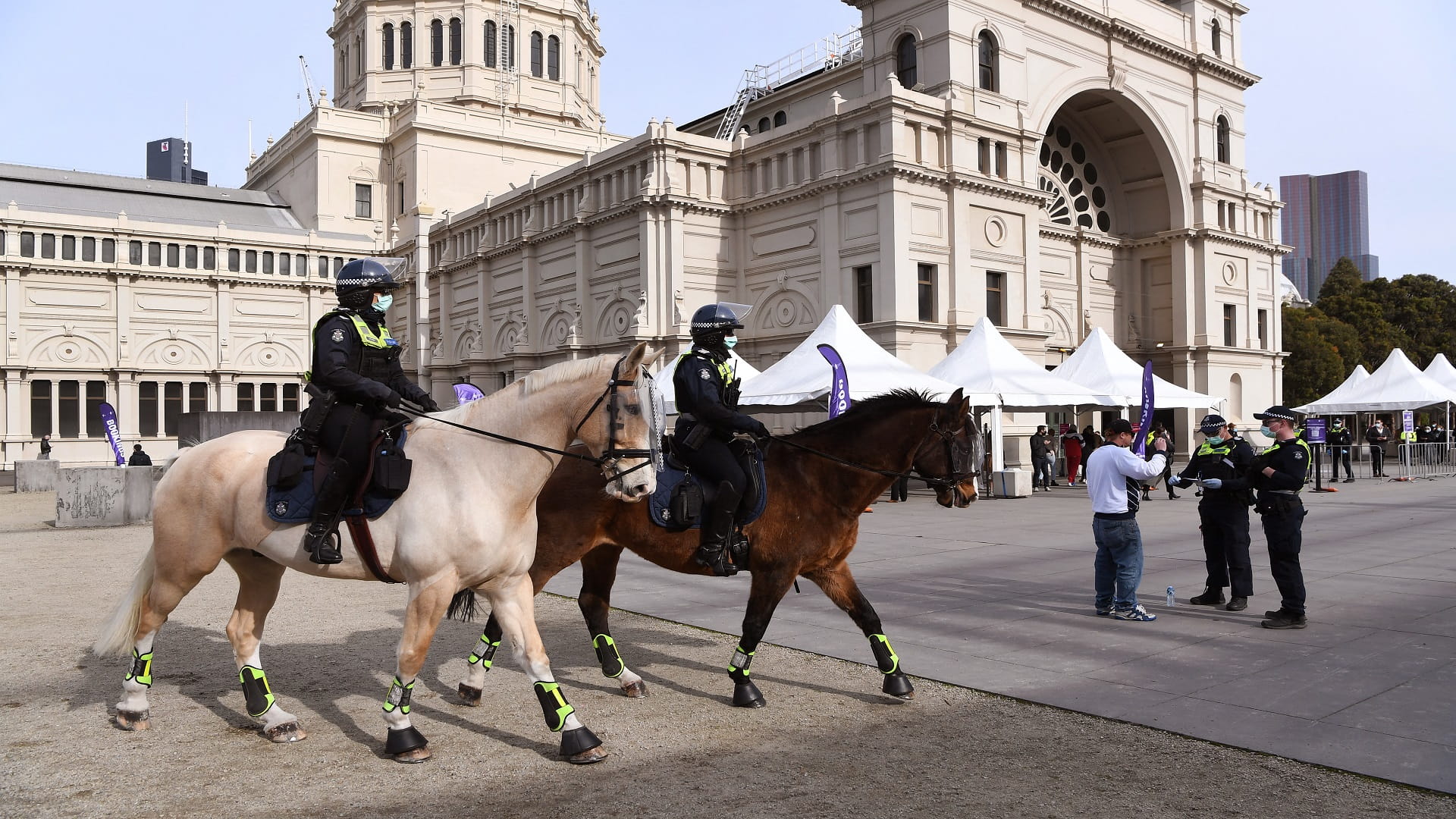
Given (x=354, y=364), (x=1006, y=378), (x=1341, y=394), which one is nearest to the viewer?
(x=354, y=364)

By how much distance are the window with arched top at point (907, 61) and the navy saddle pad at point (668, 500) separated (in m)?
33.2

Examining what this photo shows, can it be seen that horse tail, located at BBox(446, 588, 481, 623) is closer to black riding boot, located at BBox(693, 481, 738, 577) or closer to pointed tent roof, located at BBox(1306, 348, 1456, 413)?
black riding boot, located at BBox(693, 481, 738, 577)

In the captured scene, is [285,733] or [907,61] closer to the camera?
[285,733]

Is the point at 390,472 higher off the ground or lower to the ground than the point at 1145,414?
lower

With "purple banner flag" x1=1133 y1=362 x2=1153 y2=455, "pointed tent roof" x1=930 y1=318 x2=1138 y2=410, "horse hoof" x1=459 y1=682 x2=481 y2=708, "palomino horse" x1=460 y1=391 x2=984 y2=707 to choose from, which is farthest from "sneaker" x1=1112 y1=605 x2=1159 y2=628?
"pointed tent roof" x1=930 y1=318 x2=1138 y2=410

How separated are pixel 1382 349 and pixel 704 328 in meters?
77.3

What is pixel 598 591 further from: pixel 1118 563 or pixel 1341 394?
pixel 1341 394

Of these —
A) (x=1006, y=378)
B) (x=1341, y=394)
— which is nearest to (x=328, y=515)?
(x=1006, y=378)

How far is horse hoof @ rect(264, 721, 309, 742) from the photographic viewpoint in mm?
6223

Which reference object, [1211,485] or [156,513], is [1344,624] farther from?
[156,513]

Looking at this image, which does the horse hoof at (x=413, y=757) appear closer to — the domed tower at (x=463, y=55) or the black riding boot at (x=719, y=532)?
the black riding boot at (x=719, y=532)

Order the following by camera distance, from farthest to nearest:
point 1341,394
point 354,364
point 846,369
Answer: point 1341,394
point 846,369
point 354,364

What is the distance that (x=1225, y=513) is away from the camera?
10586 millimetres

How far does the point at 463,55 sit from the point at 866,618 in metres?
73.8
